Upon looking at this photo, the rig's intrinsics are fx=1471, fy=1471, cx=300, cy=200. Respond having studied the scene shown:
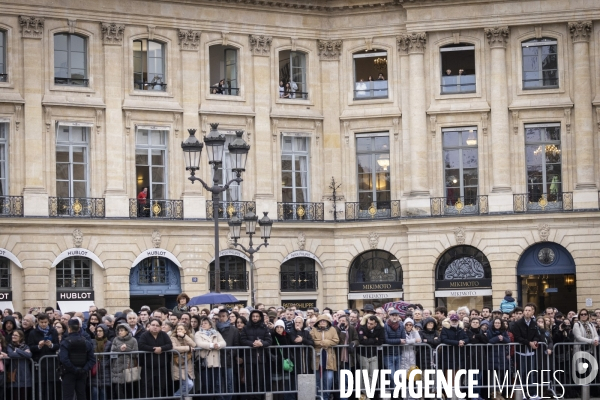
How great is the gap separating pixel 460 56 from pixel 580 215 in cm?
696

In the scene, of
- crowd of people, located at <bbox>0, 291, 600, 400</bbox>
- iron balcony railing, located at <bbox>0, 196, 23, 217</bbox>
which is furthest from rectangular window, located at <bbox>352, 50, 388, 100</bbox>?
crowd of people, located at <bbox>0, 291, 600, 400</bbox>

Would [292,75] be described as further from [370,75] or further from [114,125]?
[114,125]

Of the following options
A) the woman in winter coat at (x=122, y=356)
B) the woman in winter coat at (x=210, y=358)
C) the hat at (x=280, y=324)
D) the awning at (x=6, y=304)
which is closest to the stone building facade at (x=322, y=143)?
the awning at (x=6, y=304)

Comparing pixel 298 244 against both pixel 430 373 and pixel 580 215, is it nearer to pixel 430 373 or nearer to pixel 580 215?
pixel 580 215

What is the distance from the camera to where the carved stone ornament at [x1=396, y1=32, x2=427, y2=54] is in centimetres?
5088

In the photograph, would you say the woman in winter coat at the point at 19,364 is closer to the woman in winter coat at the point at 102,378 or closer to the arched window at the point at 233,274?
the woman in winter coat at the point at 102,378

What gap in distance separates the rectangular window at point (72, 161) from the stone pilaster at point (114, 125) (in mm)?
744

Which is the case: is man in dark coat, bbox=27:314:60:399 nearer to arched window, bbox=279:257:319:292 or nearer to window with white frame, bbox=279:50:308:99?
arched window, bbox=279:257:319:292

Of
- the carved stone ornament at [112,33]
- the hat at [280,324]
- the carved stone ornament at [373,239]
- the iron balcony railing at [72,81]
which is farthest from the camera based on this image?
the carved stone ornament at [373,239]

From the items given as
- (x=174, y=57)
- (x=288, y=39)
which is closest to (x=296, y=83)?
(x=288, y=39)

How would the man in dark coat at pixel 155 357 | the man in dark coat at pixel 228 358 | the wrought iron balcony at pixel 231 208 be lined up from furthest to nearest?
1. the wrought iron balcony at pixel 231 208
2. the man in dark coat at pixel 228 358
3. the man in dark coat at pixel 155 357

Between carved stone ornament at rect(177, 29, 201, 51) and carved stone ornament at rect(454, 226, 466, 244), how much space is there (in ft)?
35.3
